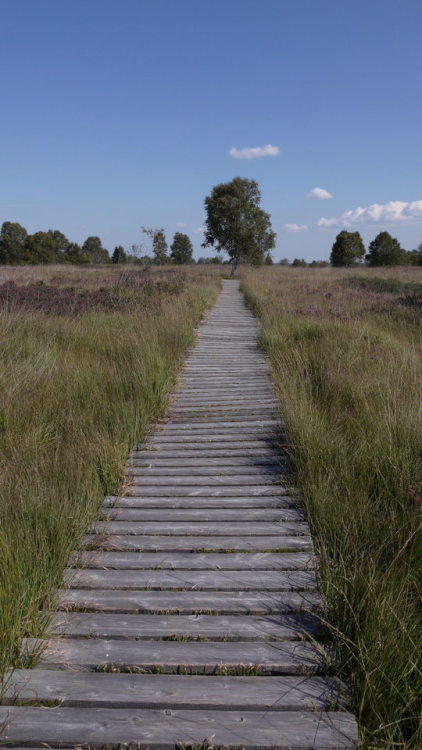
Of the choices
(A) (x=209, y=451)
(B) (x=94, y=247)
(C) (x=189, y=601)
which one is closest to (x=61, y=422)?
(A) (x=209, y=451)

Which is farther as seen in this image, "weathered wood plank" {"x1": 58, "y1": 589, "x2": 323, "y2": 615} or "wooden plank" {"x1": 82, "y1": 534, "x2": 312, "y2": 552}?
"wooden plank" {"x1": 82, "y1": 534, "x2": 312, "y2": 552}

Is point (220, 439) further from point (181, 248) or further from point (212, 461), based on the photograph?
point (181, 248)

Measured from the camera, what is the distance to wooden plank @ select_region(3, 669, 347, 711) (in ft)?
6.02

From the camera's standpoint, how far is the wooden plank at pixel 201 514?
3.26m

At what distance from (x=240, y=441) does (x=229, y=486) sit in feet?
3.05

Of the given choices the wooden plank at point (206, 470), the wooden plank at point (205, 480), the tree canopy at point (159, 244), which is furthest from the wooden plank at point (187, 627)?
the tree canopy at point (159, 244)

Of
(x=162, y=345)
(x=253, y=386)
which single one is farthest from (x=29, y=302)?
(x=253, y=386)

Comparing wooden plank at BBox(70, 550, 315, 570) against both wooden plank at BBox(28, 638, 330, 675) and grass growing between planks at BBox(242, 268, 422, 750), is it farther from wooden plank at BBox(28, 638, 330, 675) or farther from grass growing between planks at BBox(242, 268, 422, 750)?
wooden plank at BBox(28, 638, 330, 675)

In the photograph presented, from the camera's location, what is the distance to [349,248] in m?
49.3

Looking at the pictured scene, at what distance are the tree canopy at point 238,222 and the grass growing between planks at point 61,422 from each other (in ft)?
82.3

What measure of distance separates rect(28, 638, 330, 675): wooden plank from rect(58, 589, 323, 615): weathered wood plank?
0.21m

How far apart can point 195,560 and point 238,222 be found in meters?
33.3

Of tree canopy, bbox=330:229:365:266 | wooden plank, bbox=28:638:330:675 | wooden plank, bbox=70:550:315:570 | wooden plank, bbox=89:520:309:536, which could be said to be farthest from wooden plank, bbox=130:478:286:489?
tree canopy, bbox=330:229:365:266

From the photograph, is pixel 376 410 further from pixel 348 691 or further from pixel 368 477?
pixel 348 691
